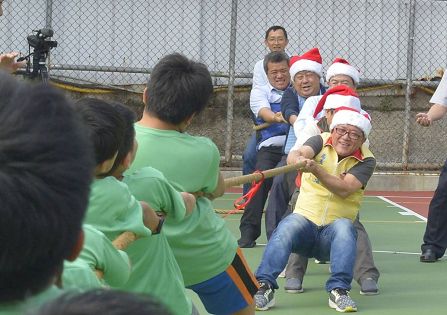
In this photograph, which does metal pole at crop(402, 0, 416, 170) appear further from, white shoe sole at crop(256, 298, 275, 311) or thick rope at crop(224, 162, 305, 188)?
white shoe sole at crop(256, 298, 275, 311)

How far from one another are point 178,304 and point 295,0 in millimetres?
10095

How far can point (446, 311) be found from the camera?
19.2 feet

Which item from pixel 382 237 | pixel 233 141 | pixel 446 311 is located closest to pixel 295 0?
pixel 233 141

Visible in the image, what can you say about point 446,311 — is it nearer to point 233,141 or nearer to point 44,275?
point 44,275

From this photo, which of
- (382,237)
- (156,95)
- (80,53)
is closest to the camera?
(156,95)

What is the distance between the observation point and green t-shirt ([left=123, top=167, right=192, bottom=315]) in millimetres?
3364

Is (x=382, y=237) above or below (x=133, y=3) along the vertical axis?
below

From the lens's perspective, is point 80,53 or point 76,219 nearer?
point 76,219

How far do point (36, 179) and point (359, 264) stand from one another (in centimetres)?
504

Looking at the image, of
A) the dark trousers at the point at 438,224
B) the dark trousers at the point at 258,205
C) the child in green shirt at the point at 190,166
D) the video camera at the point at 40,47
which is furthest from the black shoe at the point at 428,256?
the child in green shirt at the point at 190,166

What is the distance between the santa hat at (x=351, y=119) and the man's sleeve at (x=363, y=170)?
0.17m

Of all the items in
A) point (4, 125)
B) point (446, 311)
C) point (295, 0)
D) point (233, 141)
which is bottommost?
point (233, 141)

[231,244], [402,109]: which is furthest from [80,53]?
[231,244]

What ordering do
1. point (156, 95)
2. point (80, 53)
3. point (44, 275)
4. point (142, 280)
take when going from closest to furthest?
point (44, 275)
point (142, 280)
point (156, 95)
point (80, 53)
